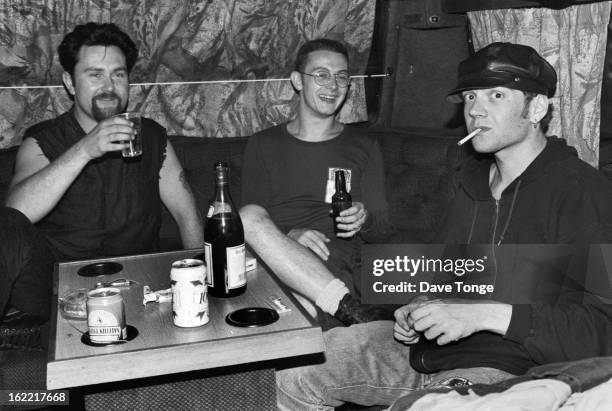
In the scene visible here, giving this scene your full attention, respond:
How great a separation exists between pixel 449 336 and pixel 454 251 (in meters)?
0.50

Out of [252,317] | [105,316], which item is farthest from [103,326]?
[252,317]

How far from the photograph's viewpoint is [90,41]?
2.67 meters

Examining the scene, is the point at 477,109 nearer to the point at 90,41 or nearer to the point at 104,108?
the point at 104,108

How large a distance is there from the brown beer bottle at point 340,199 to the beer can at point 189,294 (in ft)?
3.68

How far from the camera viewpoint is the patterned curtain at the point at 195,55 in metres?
3.05

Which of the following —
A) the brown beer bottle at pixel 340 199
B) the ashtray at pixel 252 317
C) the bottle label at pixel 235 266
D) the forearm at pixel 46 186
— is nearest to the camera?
the ashtray at pixel 252 317

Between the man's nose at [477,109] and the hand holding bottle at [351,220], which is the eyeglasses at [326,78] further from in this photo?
the man's nose at [477,109]

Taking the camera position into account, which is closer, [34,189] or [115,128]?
[115,128]

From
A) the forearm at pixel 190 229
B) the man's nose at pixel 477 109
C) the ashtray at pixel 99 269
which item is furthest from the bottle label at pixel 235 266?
the forearm at pixel 190 229

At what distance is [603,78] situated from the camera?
2650 mm

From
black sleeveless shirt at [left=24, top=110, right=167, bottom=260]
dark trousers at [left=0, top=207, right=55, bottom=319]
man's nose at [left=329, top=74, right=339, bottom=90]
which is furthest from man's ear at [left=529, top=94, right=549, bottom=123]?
dark trousers at [left=0, top=207, right=55, bottom=319]

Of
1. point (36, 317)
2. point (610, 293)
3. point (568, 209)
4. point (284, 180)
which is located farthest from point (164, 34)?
point (610, 293)

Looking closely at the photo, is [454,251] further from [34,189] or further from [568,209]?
[34,189]

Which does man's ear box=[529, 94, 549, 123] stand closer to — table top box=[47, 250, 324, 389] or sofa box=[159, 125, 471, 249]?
table top box=[47, 250, 324, 389]
